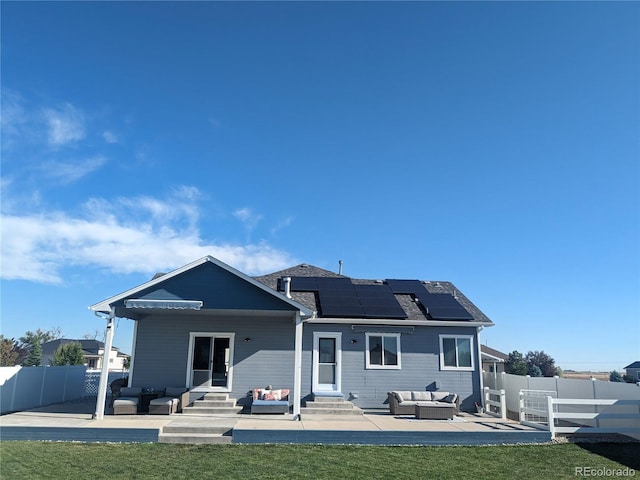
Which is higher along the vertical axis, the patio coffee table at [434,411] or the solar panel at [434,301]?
the solar panel at [434,301]

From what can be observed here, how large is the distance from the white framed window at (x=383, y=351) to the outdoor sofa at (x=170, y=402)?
21.0 feet

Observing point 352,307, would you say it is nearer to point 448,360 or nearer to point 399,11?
point 448,360

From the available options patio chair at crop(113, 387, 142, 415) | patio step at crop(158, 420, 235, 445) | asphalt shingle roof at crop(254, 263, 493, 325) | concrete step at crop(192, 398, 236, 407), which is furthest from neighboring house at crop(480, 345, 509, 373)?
patio chair at crop(113, 387, 142, 415)

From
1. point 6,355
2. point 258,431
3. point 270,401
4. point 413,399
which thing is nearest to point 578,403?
point 413,399

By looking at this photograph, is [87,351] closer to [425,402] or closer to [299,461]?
[425,402]

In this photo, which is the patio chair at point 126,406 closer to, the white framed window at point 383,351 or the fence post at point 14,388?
the fence post at point 14,388

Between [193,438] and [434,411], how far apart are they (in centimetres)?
707

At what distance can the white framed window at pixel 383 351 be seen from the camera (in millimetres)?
15289

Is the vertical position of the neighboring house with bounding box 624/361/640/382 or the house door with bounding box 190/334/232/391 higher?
the house door with bounding box 190/334/232/391

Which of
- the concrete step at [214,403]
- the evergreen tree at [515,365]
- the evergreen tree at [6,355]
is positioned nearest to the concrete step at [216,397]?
the concrete step at [214,403]

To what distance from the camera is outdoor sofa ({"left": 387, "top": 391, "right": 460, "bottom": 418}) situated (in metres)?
12.7

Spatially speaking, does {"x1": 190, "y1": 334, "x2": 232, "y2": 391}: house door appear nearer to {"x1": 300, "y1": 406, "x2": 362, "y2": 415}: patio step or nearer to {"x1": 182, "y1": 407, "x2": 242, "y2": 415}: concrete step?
→ {"x1": 182, "y1": 407, "x2": 242, "y2": 415}: concrete step

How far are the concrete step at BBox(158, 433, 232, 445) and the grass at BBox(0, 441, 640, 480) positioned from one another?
290 mm

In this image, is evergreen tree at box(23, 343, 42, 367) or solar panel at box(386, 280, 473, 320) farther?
evergreen tree at box(23, 343, 42, 367)
